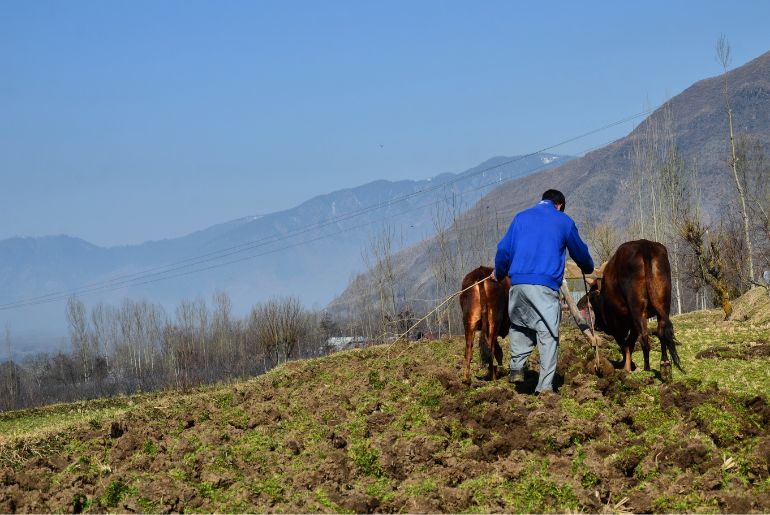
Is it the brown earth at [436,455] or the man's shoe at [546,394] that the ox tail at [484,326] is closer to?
the brown earth at [436,455]

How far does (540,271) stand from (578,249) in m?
0.64

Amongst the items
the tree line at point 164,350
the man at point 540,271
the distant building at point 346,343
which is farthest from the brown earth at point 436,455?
the distant building at point 346,343

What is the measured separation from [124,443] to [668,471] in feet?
20.8

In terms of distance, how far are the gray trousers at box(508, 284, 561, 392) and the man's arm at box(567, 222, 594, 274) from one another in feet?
1.96

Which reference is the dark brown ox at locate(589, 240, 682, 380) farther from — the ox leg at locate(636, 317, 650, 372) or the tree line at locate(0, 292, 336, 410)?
the tree line at locate(0, 292, 336, 410)

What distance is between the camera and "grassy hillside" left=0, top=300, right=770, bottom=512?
7463 millimetres

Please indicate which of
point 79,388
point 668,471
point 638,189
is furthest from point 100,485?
point 638,189

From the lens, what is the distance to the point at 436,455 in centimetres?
868

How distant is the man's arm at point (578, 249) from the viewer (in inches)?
420

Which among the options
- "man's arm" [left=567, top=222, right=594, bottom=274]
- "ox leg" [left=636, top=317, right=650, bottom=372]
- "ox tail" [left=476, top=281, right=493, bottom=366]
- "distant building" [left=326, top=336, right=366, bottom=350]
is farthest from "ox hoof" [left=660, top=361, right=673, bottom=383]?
"distant building" [left=326, top=336, right=366, bottom=350]

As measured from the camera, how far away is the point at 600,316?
13.2 meters

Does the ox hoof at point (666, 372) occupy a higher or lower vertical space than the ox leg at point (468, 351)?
lower

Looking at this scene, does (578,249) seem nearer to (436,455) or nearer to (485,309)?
(485,309)

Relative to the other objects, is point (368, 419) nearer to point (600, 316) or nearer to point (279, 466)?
point (279, 466)
